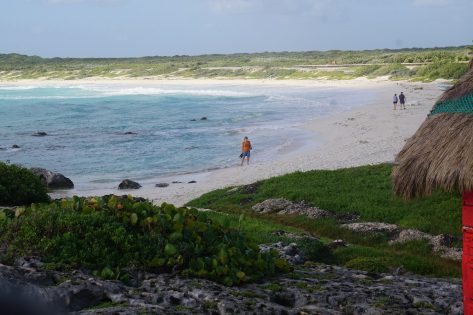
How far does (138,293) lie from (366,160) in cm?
2507

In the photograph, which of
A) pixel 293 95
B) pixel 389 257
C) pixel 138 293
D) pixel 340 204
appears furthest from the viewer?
pixel 293 95

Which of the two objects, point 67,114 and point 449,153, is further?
point 67,114

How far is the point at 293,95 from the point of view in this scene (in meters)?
78.9

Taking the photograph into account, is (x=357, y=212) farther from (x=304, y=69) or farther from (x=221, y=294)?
(x=304, y=69)

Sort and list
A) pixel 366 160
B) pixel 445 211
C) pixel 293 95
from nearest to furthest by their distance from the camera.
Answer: pixel 445 211 → pixel 366 160 → pixel 293 95

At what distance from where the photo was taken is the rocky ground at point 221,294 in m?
5.76

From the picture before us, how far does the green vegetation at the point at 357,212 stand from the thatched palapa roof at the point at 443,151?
3.20 meters

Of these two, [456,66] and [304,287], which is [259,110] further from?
[304,287]

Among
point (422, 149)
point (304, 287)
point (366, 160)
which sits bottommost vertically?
point (366, 160)

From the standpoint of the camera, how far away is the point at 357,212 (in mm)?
16234

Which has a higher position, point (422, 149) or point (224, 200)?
point (422, 149)

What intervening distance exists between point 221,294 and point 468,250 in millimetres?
2434

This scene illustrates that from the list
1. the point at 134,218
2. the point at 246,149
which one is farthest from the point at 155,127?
the point at 134,218

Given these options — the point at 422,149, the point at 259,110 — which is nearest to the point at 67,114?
the point at 259,110
